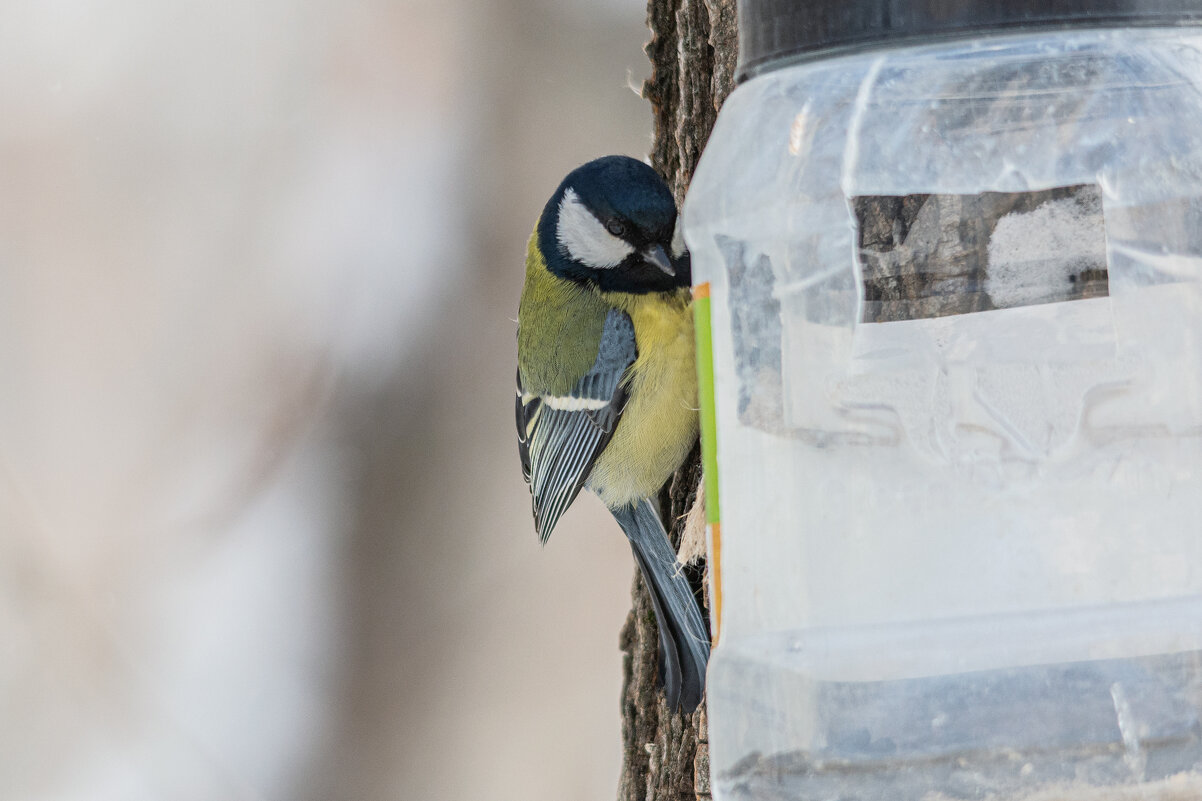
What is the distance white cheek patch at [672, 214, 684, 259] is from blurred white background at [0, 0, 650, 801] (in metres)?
1.76

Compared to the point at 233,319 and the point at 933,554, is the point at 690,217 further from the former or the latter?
the point at 233,319

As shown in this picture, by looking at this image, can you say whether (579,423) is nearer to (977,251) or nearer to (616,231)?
(616,231)

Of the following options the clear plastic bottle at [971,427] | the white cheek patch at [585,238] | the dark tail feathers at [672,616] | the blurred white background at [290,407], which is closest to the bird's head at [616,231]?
the white cheek patch at [585,238]

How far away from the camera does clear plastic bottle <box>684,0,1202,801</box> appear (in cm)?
106

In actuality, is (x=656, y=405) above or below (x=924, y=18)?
below

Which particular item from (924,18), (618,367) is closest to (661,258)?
(618,367)

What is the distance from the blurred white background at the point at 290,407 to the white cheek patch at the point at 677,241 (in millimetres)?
1756

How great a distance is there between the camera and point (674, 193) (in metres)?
1.97

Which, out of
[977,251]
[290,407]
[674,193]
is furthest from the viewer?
[290,407]

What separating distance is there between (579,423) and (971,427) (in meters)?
1.05

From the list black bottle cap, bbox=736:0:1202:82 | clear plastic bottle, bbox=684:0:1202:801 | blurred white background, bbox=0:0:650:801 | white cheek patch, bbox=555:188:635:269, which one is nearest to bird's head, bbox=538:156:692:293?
white cheek patch, bbox=555:188:635:269

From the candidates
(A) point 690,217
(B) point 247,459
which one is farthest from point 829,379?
(B) point 247,459

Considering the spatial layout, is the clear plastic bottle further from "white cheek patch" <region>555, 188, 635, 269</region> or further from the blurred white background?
the blurred white background

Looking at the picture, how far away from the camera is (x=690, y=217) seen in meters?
1.39
